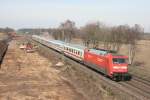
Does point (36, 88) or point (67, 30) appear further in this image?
point (67, 30)

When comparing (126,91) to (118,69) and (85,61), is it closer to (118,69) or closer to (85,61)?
(118,69)

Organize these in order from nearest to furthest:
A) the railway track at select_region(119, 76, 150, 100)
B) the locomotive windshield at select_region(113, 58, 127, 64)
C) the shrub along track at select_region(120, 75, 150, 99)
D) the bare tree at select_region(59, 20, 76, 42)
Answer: the railway track at select_region(119, 76, 150, 100)
the shrub along track at select_region(120, 75, 150, 99)
the locomotive windshield at select_region(113, 58, 127, 64)
the bare tree at select_region(59, 20, 76, 42)

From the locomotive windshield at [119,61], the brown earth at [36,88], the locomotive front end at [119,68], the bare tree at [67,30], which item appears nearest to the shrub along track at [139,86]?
the locomotive front end at [119,68]

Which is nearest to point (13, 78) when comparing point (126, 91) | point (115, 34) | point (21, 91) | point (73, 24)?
point (21, 91)

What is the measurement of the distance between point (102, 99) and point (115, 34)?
37572 mm

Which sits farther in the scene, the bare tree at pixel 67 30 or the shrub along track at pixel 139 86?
the bare tree at pixel 67 30

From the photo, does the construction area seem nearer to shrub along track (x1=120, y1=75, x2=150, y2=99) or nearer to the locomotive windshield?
shrub along track (x1=120, y1=75, x2=150, y2=99)

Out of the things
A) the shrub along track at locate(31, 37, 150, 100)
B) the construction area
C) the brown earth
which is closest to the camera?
the shrub along track at locate(31, 37, 150, 100)

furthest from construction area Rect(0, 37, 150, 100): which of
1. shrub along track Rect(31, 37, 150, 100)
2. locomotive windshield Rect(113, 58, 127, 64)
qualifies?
locomotive windshield Rect(113, 58, 127, 64)

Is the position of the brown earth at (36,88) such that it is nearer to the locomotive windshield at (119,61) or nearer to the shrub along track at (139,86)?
the shrub along track at (139,86)

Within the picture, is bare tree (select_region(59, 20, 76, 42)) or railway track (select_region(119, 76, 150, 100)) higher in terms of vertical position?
bare tree (select_region(59, 20, 76, 42))

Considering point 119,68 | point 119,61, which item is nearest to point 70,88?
point 119,68

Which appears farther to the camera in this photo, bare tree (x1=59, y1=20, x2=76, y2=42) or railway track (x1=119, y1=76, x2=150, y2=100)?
bare tree (x1=59, y1=20, x2=76, y2=42)

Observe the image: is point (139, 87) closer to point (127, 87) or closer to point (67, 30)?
point (127, 87)
